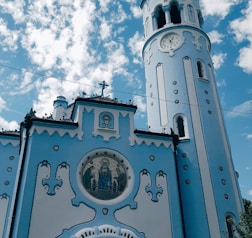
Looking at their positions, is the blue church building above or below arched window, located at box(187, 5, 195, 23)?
below

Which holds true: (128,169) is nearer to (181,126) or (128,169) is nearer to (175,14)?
(181,126)

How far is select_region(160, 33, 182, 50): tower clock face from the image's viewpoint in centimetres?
2149

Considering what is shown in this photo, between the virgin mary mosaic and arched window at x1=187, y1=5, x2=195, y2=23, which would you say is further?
arched window at x1=187, y1=5, x2=195, y2=23

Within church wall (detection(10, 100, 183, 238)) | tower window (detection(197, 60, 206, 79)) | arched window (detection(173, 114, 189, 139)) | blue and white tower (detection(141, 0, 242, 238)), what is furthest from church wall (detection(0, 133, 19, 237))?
tower window (detection(197, 60, 206, 79))

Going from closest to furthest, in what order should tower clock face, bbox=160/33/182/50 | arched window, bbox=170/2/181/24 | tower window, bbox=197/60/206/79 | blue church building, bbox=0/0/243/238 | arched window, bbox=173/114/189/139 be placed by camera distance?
blue church building, bbox=0/0/243/238 → arched window, bbox=173/114/189/139 → tower window, bbox=197/60/206/79 → tower clock face, bbox=160/33/182/50 → arched window, bbox=170/2/181/24

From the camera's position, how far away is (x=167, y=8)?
2330cm

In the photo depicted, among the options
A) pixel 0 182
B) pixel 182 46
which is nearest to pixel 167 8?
pixel 182 46

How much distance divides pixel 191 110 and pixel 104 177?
6.99 meters

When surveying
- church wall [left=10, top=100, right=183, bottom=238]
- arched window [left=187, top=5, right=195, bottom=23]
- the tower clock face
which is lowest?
church wall [left=10, top=100, right=183, bottom=238]

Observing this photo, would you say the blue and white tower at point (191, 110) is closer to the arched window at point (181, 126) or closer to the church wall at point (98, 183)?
the arched window at point (181, 126)

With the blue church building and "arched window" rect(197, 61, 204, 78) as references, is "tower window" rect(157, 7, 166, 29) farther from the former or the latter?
"arched window" rect(197, 61, 204, 78)

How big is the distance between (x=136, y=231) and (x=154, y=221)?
97 cm

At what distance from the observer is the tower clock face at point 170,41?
21489 millimetres

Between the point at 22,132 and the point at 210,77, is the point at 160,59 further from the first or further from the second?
the point at 22,132
